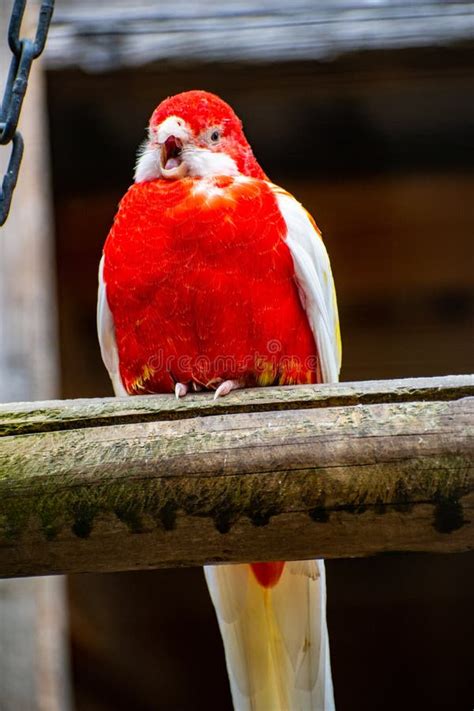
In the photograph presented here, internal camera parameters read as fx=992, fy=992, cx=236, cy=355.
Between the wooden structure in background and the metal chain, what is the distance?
759 millimetres

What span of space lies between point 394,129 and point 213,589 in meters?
1.19

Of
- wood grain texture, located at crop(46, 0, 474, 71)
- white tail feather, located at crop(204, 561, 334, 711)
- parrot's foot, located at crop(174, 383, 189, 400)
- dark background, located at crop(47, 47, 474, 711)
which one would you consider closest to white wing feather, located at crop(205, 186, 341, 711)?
white tail feather, located at crop(204, 561, 334, 711)

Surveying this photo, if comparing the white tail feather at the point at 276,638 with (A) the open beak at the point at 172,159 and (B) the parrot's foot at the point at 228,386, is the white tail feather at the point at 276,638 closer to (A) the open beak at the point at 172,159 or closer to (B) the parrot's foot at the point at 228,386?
(B) the parrot's foot at the point at 228,386

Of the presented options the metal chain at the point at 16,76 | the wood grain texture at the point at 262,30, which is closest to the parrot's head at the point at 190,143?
the wood grain texture at the point at 262,30

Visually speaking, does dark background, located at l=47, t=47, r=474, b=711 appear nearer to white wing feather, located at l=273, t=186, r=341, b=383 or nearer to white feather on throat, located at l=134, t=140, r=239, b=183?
white feather on throat, located at l=134, t=140, r=239, b=183

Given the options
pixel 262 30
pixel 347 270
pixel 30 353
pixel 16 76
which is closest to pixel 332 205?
pixel 347 270

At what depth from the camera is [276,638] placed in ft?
5.42

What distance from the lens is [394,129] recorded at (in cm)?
232

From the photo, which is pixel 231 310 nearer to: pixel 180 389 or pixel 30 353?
pixel 180 389

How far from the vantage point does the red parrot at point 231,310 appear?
1590 mm

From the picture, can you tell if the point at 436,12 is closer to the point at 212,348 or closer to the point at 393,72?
the point at 393,72

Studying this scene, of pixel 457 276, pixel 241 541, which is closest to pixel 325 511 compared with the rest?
pixel 241 541

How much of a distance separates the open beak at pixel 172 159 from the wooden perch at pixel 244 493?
29.5 inches

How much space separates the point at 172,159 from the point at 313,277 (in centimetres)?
33
